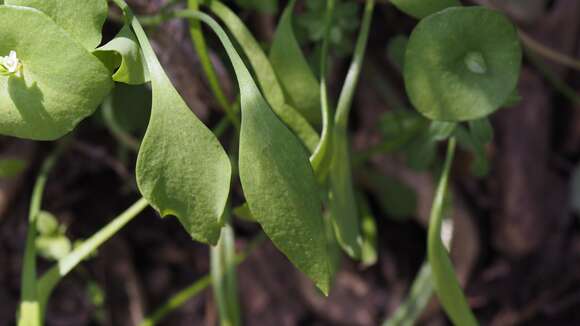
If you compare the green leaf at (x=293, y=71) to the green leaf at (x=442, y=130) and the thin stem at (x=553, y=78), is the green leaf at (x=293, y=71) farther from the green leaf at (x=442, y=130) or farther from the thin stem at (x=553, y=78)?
the thin stem at (x=553, y=78)

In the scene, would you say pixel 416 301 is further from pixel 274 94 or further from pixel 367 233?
pixel 274 94

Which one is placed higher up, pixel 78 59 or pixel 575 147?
pixel 78 59

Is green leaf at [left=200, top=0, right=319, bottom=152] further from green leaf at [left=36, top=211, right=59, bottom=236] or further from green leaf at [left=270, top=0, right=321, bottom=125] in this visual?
green leaf at [left=36, top=211, right=59, bottom=236]

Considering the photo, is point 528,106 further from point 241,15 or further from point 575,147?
point 241,15

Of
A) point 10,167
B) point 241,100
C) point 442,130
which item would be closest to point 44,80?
point 241,100

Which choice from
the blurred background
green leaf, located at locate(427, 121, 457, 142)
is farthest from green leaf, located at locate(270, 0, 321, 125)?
the blurred background

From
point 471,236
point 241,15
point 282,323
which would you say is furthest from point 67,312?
point 471,236

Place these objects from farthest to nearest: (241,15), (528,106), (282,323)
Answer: (282,323) < (528,106) < (241,15)
